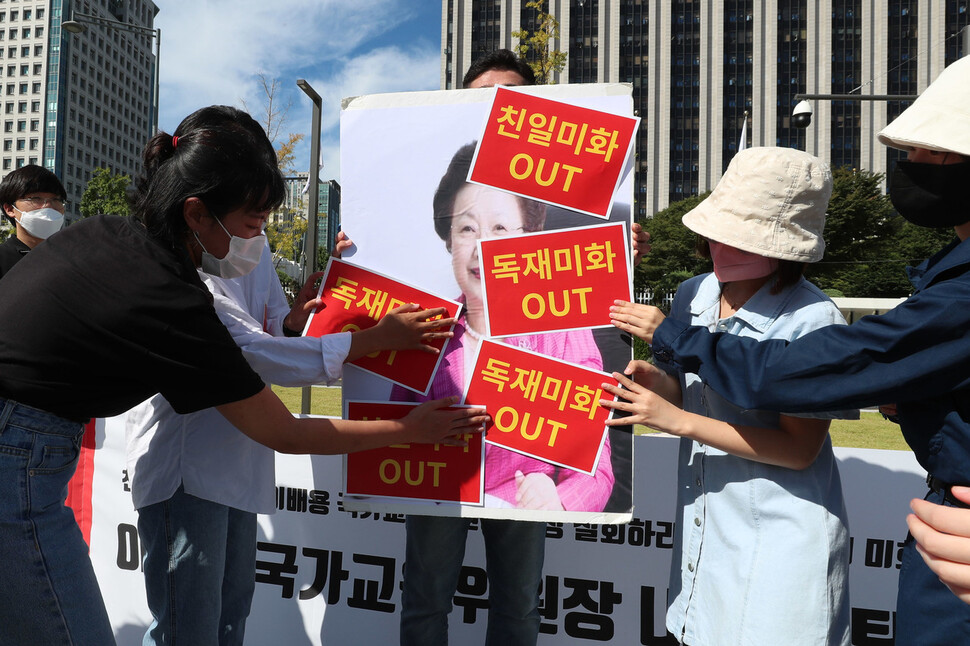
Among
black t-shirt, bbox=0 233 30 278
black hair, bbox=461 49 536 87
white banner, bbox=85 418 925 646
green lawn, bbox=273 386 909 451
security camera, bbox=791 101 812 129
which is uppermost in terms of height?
security camera, bbox=791 101 812 129

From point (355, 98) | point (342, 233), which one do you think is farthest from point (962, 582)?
point (355, 98)

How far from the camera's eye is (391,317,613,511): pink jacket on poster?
167 centimetres

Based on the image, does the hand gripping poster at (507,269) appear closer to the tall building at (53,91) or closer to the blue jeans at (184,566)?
the blue jeans at (184,566)

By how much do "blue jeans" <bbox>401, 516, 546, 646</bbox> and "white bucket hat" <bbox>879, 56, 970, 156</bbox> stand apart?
1445 millimetres

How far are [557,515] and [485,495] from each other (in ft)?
0.67

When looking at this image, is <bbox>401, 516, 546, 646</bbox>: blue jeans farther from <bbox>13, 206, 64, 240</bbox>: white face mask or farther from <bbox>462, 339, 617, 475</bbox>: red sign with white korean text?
<bbox>13, 206, 64, 240</bbox>: white face mask

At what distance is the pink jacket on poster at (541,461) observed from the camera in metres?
1.67

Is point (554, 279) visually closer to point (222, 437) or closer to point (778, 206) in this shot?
point (778, 206)

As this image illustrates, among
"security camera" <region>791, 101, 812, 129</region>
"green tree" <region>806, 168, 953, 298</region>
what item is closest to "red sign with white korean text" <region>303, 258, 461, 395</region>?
"security camera" <region>791, 101, 812, 129</region>

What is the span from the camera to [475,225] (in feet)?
5.76

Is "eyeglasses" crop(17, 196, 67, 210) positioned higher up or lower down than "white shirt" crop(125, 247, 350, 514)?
higher up

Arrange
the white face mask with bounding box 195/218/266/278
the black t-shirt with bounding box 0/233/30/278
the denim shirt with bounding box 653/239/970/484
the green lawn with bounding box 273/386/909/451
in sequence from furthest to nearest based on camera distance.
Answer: the green lawn with bounding box 273/386/909/451 < the black t-shirt with bounding box 0/233/30/278 < the white face mask with bounding box 195/218/266/278 < the denim shirt with bounding box 653/239/970/484

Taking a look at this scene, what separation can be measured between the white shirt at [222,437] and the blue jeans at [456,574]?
0.49 meters

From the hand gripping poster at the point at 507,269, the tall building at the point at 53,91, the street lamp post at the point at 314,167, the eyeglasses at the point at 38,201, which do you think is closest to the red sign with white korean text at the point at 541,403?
the hand gripping poster at the point at 507,269
